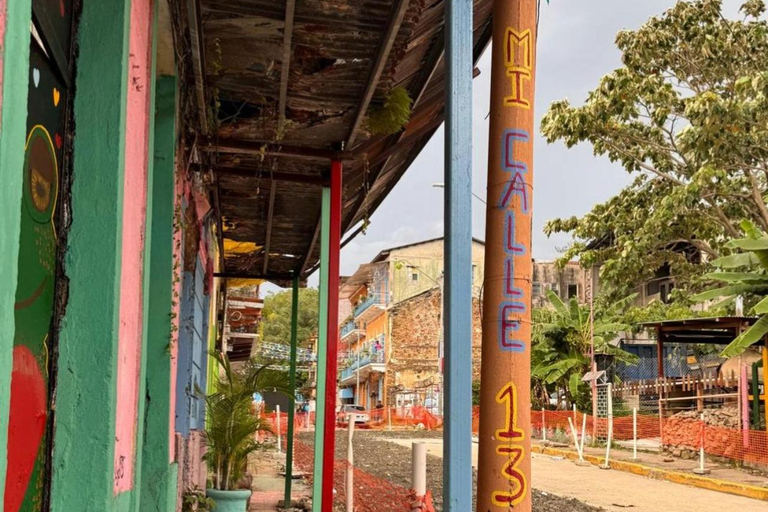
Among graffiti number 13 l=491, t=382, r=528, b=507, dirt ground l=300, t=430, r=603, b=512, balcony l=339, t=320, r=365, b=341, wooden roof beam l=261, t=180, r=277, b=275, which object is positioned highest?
balcony l=339, t=320, r=365, b=341

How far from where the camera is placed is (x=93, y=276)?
3088 mm

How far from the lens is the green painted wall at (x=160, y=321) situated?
209 inches

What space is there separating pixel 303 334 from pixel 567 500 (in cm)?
6182

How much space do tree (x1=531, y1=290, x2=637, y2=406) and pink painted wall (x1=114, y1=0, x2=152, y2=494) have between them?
28.7m

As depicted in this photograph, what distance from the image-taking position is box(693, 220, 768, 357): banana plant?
634 inches

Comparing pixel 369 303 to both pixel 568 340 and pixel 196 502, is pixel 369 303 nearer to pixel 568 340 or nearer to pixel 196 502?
pixel 568 340

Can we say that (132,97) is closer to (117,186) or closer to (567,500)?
(117,186)

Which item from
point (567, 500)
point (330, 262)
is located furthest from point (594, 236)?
point (330, 262)

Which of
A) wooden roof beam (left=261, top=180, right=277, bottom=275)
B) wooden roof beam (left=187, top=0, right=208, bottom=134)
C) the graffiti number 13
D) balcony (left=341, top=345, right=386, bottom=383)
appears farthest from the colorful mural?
balcony (left=341, top=345, right=386, bottom=383)

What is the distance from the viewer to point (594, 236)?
80.2ft

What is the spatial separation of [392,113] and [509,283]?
145 inches

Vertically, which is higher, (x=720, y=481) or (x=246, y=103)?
Result: (x=246, y=103)

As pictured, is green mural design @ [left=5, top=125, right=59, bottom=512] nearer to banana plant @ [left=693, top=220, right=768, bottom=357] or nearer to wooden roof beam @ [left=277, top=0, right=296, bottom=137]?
wooden roof beam @ [left=277, top=0, right=296, bottom=137]

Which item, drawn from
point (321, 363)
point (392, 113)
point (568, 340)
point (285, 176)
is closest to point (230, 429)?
point (321, 363)
